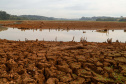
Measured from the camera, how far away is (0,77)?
254 cm

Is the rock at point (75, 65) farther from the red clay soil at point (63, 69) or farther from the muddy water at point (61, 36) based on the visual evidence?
the muddy water at point (61, 36)

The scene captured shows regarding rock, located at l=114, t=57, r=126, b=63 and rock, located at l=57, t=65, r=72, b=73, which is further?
rock, located at l=114, t=57, r=126, b=63

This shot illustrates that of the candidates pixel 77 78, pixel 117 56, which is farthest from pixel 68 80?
pixel 117 56

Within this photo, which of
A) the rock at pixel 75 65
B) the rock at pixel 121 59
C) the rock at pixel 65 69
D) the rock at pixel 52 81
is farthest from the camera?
the rock at pixel 121 59

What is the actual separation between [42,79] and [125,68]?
2.04 metres

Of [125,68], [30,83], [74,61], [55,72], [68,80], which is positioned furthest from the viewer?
[74,61]

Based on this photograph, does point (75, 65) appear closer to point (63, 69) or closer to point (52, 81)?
point (63, 69)

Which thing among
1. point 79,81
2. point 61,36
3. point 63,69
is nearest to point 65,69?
point 63,69

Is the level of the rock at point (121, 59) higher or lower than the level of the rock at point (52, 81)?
higher

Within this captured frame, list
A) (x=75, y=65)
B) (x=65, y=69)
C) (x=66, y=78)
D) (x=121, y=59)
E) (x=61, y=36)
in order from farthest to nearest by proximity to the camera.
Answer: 1. (x=61, y=36)
2. (x=121, y=59)
3. (x=75, y=65)
4. (x=65, y=69)
5. (x=66, y=78)

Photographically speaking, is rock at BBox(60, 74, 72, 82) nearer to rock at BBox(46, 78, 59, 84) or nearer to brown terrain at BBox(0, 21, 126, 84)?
brown terrain at BBox(0, 21, 126, 84)

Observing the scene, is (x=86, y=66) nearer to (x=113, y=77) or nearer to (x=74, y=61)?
(x=74, y=61)

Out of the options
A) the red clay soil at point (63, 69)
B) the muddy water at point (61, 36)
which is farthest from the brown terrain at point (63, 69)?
the muddy water at point (61, 36)

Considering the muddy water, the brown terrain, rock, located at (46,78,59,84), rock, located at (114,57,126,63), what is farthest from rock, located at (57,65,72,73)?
the muddy water
